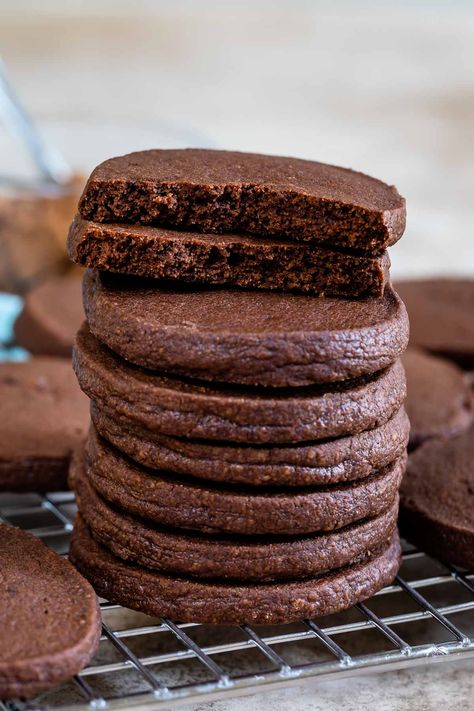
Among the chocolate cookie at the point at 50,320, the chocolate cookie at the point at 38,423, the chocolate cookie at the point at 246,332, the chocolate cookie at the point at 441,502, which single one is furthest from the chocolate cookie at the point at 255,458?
the chocolate cookie at the point at 50,320

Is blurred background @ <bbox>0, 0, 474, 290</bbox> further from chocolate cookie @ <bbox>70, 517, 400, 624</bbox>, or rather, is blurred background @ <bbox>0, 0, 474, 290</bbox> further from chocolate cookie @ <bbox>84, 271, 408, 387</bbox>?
chocolate cookie @ <bbox>70, 517, 400, 624</bbox>

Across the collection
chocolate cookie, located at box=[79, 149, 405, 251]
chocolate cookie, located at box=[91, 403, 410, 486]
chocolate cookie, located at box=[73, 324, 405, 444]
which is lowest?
chocolate cookie, located at box=[91, 403, 410, 486]

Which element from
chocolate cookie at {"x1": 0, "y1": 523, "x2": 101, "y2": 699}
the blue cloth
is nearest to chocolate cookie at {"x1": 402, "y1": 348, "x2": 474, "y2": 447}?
chocolate cookie at {"x1": 0, "y1": 523, "x2": 101, "y2": 699}

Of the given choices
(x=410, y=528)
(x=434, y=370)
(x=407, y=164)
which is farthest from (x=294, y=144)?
(x=410, y=528)

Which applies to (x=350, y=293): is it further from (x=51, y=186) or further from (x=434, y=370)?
(x=51, y=186)

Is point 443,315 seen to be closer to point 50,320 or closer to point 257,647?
point 50,320

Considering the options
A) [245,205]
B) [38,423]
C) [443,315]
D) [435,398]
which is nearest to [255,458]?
[245,205]

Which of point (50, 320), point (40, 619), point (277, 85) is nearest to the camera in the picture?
point (40, 619)
